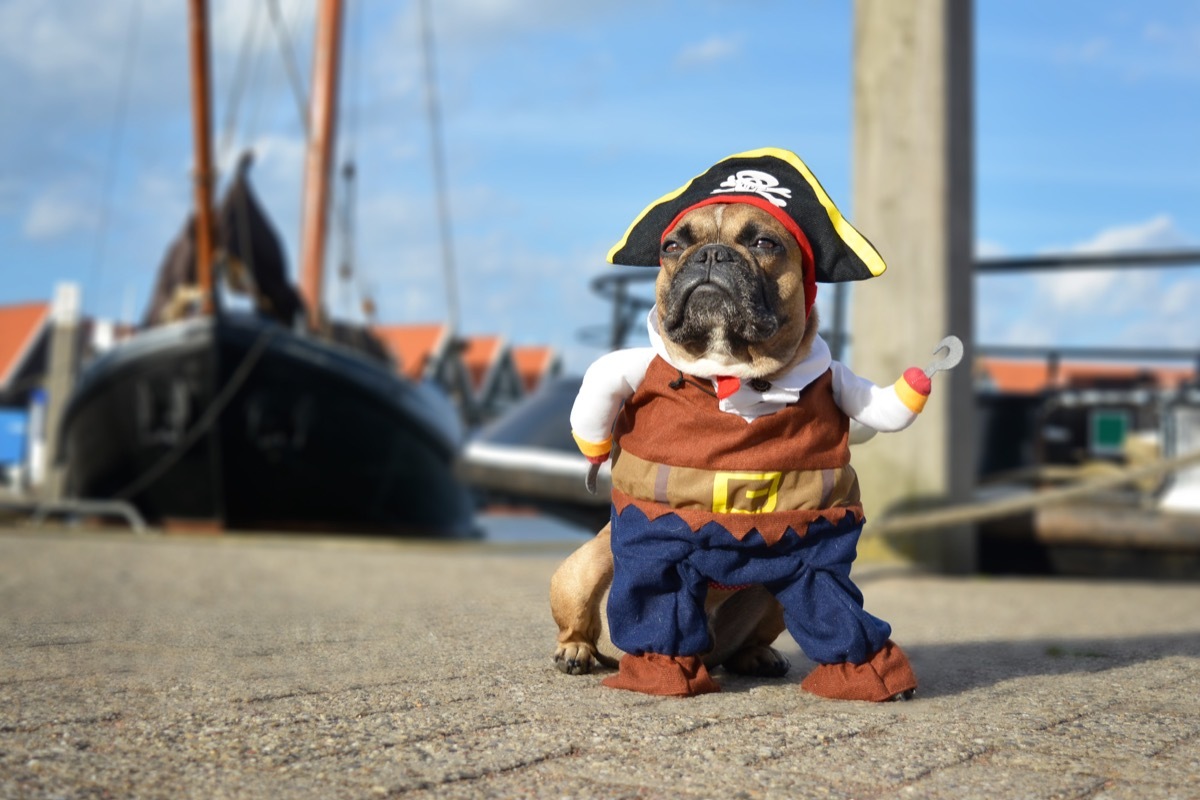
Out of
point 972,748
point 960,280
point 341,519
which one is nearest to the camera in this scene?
point 972,748

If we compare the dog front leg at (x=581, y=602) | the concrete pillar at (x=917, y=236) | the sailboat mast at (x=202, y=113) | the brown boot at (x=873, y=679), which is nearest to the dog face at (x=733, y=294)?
the dog front leg at (x=581, y=602)

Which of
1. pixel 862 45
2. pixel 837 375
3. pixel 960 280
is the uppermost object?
pixel 862 45

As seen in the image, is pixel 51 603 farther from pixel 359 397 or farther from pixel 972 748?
pixel 359 397

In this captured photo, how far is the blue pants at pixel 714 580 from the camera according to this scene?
2322 mm

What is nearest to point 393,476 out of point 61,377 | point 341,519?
point 341,519

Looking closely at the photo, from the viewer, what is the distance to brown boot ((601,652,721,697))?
2.29 metres

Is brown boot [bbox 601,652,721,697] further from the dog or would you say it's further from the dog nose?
the dog nose

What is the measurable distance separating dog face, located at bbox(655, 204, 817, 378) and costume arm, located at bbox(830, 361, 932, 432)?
4.5 inches

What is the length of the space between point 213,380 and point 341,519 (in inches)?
84.2

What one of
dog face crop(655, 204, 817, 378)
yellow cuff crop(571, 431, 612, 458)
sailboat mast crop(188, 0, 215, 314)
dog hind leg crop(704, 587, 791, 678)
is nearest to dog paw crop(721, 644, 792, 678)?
dog hind leg crop(704, 587, 791, 678)

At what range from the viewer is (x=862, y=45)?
6566mm

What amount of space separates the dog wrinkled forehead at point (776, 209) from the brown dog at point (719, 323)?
0.04 m

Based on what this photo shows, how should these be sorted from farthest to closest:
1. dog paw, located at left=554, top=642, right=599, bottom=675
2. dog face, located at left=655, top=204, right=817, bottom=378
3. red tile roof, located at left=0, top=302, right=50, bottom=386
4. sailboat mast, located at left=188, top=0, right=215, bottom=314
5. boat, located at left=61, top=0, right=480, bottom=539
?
red tile roof, located at left=0, top=302, right=50, bottom=386 < boat, located at left=61, top=0, right=480, bottom=539 < sailboat mast, located at left=188, top=0, right=215, bottom=314 < dog paw, located at left=554, top=642, right=599, bottom=675 < dog face, located at left=655, top=204, right=817, bottom=378

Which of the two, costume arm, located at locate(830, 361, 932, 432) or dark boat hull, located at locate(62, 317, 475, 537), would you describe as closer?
costume arm, located at locate(830, 361, 932, 432)
